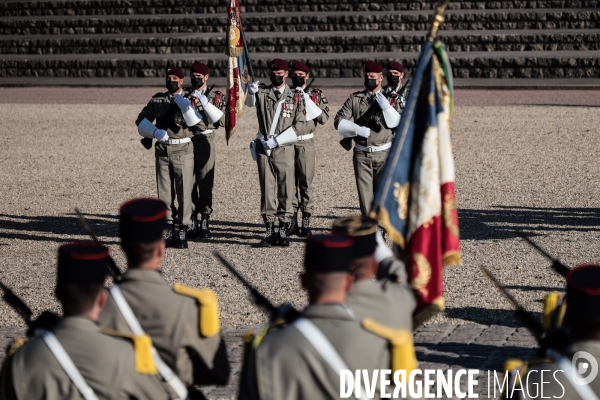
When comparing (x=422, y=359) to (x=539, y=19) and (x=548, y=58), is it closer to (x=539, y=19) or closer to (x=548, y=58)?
(x=548, y=58)

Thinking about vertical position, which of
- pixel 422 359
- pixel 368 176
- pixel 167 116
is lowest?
pixel 422 359

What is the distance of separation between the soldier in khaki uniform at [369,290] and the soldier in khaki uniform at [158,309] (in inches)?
22.2

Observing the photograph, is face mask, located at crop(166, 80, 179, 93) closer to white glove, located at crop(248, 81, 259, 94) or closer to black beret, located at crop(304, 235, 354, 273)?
white glove, located at crop(248, 81, 259, 94)

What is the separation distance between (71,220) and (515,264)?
5506 mm

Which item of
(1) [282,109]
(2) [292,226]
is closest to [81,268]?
(1) [282,109]

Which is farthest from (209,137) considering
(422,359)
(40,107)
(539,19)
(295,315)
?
(539,19)

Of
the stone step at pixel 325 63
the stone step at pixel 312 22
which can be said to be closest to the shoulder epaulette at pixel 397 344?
the stone step at pixel 325 63

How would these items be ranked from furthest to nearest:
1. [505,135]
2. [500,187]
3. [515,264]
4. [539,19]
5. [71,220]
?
[539,19]
[505,135]
[500,187]
[71,220]
[515,264]

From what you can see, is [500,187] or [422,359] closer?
[422,359]

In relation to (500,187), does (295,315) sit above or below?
above

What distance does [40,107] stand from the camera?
22.8 m

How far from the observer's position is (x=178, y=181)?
10773 millimetres

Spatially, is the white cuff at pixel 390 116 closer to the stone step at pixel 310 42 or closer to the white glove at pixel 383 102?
→ the white glove at pixel 383 102

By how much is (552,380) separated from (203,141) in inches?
322
